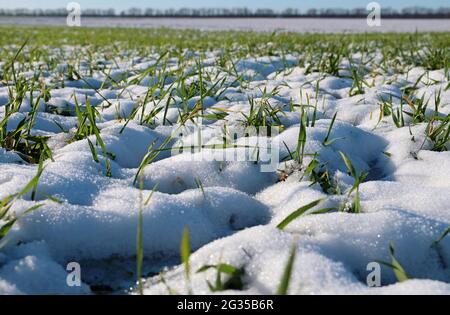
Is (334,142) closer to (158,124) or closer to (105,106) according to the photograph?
(158,124)

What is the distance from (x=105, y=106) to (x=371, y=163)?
1.57m

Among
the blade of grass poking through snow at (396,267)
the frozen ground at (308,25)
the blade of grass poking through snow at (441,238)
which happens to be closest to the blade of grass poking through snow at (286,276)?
the blade of grass poking through snow at (396,267)

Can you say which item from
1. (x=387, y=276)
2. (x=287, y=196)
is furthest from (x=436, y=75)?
(x=387, y=276)

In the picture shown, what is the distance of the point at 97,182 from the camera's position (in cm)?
143

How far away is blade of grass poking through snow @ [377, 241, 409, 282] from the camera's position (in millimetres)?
953

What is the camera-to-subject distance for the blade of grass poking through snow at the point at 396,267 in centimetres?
95

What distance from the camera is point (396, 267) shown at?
38.4 inches

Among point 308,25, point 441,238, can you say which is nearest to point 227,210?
point 441,238

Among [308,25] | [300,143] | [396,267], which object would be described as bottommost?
[396,267]

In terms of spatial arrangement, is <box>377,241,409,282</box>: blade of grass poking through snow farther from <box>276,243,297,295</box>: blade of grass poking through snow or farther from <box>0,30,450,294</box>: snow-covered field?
<box>276,243,297,295</box>: blade of grass poking through snow

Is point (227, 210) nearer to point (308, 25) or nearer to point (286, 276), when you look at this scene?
point (286, 276)

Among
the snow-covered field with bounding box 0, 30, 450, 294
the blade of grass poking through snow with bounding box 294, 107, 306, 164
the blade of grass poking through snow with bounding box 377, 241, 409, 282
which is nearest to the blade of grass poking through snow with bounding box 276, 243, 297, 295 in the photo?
the snow-covered field with bounding box 0, 30, 450, 294

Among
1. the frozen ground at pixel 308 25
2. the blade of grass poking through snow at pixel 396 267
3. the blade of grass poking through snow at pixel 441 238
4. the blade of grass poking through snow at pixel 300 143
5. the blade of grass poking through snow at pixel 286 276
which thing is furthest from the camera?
the frozen ground at pixel 308 25

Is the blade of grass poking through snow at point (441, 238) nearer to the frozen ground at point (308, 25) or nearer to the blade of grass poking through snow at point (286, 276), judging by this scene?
the blade of grass poking through snow at point (286, 276)
